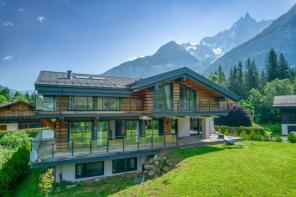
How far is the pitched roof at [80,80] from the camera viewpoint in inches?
780

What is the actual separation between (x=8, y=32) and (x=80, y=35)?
76.0 ft

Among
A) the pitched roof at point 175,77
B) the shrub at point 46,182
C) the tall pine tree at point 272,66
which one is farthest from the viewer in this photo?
the tall pine tree at point 272,66

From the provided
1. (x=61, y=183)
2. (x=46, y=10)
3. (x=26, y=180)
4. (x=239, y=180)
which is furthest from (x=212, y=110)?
(x=46, y=10)

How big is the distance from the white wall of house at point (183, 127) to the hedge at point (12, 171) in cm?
1528

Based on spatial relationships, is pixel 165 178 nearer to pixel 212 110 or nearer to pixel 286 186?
pixel 286 186

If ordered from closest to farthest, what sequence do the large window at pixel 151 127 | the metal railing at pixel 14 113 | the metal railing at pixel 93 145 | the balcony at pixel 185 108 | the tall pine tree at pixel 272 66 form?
1. the metal railing at pixel 93 145
2. the balcony at pixel 185 108
3. the large window at pixel 151 127
4. the metal railing at pixel 14 113
5. the tall pine tree at pixel 272 66

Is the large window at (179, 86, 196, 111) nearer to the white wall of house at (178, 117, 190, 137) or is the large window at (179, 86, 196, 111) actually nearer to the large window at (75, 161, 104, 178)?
the white wall of house at (178, 117, 190, 137)

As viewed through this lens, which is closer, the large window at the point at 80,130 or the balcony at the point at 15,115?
the large window at the point at 80,130

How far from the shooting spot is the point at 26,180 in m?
18.8

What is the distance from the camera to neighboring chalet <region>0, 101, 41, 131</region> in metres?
40.5

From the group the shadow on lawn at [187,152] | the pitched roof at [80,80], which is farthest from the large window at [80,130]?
the shadow on lawn at [187,152]

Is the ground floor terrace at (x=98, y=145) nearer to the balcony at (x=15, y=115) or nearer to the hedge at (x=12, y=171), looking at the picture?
the hedge at (x=12, y=171)

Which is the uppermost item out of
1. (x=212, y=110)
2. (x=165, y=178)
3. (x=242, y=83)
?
(x=242, y=83)

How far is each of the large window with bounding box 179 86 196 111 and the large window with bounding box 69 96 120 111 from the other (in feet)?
20.4
